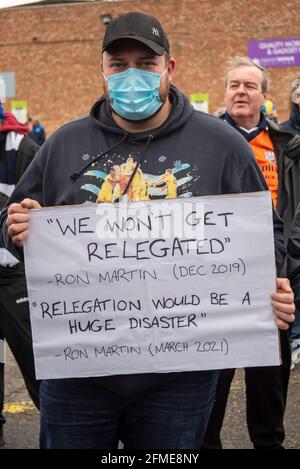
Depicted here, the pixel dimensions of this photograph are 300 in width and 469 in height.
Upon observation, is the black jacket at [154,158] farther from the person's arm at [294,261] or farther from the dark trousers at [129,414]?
the person's arm at [294,261]

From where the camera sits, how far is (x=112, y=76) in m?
2.44

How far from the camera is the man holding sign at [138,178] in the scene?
2.32m

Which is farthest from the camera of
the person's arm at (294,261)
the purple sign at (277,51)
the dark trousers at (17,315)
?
the purple sign at (277,51)

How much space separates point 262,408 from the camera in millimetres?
3701

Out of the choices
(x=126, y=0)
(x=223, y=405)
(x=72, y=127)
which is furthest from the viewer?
(x=126, y=0)

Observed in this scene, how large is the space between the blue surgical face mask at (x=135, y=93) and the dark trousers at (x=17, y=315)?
1.75 m

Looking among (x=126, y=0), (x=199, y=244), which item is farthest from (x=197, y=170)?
(x=126, y=0)

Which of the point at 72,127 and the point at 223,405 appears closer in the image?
the point at 72,127

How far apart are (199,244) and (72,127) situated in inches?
23.4

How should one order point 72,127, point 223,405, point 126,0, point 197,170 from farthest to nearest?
1. point 126,0
2. point 223,405
3. point 72,127
4. point 197,170

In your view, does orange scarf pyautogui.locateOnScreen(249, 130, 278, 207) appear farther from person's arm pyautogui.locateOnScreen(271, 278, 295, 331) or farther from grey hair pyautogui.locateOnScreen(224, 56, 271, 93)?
person's arm pyautogui.locateOnScreen(271, 278, 295, 331)

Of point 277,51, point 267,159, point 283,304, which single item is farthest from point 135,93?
point 277,51

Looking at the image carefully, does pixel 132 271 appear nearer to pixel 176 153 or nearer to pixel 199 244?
pixel 199 244

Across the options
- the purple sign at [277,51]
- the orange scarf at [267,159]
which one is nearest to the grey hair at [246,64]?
the orange scarf at [267,159]
